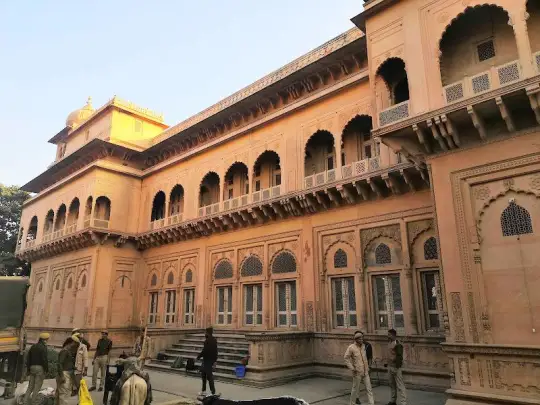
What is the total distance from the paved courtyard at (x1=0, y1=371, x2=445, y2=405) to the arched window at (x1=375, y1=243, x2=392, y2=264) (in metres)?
3.57

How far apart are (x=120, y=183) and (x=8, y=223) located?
21131 millimetres

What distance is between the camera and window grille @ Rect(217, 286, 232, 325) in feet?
54.3

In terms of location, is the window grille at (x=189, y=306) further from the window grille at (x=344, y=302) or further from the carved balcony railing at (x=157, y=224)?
the window grille at (x=344, y=302)

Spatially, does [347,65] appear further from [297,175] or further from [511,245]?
[511,245]

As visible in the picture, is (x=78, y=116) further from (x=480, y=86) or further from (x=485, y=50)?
(x=480, y=86)

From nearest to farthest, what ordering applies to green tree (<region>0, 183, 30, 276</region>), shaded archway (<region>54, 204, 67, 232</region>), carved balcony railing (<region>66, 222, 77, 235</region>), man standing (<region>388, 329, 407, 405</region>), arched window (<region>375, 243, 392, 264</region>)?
1. man standing (<region>388, 329, 407, 405</region>)
2. arched window (<region>375, 243, 392, 264</region>)
3. carved balcony railing (<region>66, 222, 77, 235</region>)
4. shaded archway (<region>54, 204, 67, 232</region>)
5. green tree (<region>0, 183, 30, 276</region>)

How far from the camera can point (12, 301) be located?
32.8 feet

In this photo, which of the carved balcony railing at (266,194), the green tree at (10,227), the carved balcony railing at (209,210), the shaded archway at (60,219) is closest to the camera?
the carved balcony railing at (266,194)

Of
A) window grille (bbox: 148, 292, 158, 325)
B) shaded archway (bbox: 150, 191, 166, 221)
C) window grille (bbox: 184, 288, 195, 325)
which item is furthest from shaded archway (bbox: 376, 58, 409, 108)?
window grille (bbox: 148, 292, 158, 325)

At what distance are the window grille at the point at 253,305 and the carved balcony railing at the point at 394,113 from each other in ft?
27.9

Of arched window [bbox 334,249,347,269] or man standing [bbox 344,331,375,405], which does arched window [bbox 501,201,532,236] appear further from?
arched window [bbox 334,249,347,269]

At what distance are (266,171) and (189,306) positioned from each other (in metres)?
7.27

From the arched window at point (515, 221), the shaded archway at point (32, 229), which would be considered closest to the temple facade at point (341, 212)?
the arched window at point (515, 221)

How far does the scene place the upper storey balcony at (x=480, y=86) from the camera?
8.05m
